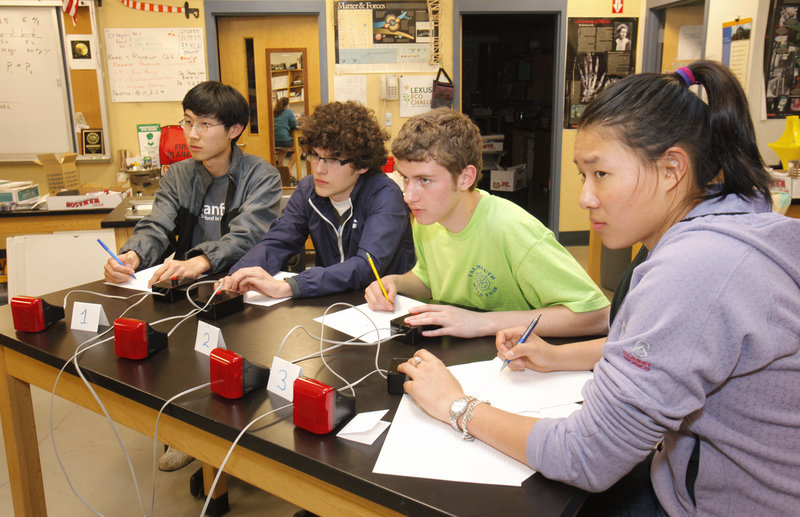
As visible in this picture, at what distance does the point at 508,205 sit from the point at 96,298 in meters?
1.13

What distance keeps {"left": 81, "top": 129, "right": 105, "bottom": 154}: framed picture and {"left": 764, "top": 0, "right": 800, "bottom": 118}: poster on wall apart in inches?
180

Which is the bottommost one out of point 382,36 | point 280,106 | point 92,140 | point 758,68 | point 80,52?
point 92,140

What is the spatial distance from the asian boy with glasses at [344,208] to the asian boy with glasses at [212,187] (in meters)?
0.19

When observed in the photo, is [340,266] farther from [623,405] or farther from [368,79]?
[368,79]

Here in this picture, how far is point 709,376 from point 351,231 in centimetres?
144

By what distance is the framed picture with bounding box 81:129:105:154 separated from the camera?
181 inches

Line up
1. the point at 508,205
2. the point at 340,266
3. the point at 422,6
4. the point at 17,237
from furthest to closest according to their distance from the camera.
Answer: the point at 422,6, the point at 17,237, the point at 340,266, the point at 508,205

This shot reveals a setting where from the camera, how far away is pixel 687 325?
0.72m

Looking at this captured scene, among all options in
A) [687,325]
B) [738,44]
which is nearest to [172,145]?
[738,44]

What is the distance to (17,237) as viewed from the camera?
301 cm

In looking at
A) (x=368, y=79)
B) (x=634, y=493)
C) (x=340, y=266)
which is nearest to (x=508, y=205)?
(x=340, y=266)

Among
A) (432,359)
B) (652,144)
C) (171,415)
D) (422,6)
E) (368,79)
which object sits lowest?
(171,415)

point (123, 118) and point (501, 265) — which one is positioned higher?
point (123, 118)

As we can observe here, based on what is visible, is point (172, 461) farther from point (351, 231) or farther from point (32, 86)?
point (32, 86)
